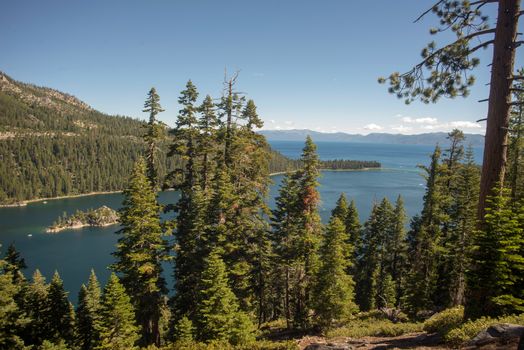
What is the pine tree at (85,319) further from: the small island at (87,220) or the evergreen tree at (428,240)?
the small island at (87,220)

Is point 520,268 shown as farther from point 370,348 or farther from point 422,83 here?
point 422,83

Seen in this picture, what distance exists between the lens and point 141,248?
64.0ft

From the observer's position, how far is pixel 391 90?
9.49 meters

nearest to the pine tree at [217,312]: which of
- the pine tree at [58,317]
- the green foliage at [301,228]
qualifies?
the green foliage at [301,228]

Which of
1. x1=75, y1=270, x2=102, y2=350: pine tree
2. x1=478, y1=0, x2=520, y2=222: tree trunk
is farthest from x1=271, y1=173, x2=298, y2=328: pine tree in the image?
x1=75, y1=270, x2=102, y2=350: pine tree

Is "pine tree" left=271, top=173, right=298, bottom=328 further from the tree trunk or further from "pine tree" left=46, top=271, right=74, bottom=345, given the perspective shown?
"pine tree" left=46, top=271, right=74, bottom=345

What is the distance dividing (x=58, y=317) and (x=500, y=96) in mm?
33897

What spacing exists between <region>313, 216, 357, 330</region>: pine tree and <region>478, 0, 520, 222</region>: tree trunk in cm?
1245

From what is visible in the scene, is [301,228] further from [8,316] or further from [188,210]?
[8,316]

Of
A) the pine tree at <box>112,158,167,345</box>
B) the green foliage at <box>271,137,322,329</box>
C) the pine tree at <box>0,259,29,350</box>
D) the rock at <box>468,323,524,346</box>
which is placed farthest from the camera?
the green foliage at <box>271,137,322,329</box>

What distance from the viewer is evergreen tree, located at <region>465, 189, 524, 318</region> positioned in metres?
7.89

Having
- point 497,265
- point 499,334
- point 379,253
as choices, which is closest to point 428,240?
point 379,253

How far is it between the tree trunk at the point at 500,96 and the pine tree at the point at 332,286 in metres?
12.4

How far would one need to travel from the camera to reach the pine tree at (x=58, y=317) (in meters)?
27.4
